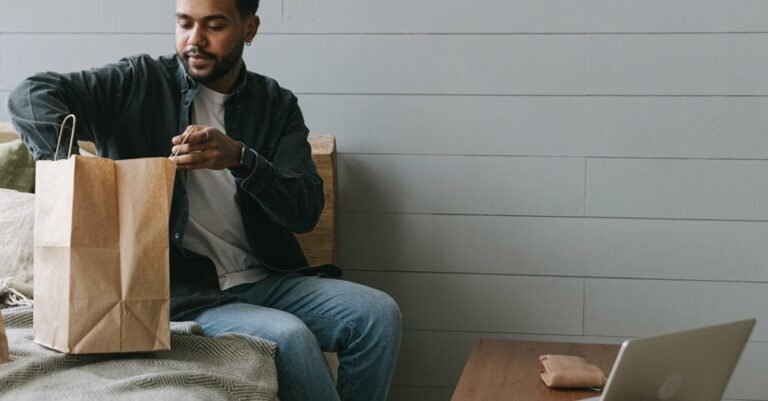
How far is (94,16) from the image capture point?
2670mm

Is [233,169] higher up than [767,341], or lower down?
higher up

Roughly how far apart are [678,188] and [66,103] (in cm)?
147

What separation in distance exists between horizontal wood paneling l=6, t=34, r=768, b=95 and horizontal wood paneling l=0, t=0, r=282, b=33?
2 centimetres

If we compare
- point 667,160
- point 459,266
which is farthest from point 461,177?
point 667,160

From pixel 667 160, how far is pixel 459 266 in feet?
1.91

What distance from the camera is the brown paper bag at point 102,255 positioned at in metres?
1.63

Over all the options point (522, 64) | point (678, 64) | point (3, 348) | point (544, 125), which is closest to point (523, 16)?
point (522, 64)

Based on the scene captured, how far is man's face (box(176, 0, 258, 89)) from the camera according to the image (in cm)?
212

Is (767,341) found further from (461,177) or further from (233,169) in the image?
(233,169)

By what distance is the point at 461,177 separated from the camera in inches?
104

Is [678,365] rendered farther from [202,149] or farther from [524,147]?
[524,147]

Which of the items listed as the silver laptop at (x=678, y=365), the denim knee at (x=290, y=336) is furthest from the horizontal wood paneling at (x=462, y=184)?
the silver laptop at (x=678, y=365)

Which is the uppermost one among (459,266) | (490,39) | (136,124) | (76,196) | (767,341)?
(490,39)

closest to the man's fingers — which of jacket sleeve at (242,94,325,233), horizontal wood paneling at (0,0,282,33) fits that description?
jacket sleeve at (242,94,325,233)
